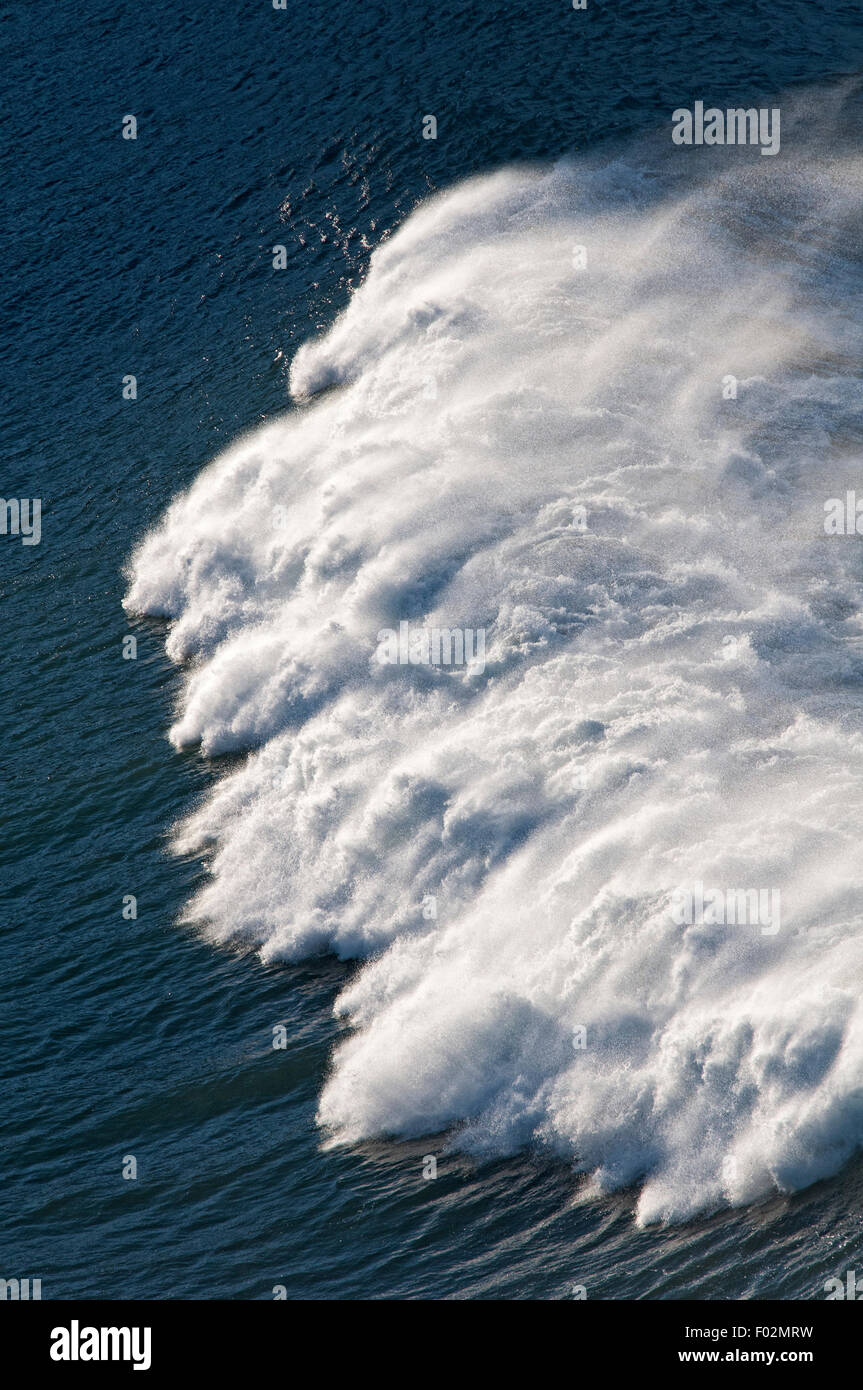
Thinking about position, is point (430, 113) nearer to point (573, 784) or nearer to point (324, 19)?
point (324, 19)

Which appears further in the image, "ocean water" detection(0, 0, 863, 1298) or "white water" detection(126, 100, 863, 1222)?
"white water" detection(126, 100, 863, 1222)

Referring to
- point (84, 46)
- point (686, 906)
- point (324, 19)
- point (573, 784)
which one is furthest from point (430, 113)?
point (686, 906)

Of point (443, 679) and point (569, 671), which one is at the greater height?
point (443, 679)

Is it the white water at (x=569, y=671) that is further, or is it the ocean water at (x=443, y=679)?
the white water at (x=569, y=671)
